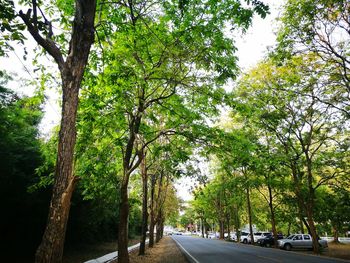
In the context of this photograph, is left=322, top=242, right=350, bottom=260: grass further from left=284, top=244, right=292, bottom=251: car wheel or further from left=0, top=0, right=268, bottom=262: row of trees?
left=0, top=0, right=268, bottom=262: row of trees

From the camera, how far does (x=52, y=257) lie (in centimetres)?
480

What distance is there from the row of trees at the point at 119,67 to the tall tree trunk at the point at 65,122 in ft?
0.05

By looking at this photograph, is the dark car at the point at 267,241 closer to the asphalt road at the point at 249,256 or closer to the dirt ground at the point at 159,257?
the asphalt road at the point at 249,256

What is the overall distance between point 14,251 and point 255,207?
40.5 meters

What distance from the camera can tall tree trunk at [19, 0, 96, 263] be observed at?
4.89 m

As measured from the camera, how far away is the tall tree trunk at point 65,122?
192 inches

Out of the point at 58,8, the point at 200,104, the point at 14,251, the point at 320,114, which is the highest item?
the point at 320,114

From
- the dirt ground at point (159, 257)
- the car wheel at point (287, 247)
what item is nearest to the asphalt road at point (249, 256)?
the dirt ground at point (159, 257)

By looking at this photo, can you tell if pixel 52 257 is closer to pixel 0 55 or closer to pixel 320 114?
pixel 0 55

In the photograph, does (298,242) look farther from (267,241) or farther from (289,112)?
(289,112)

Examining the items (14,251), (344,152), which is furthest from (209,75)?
(344,152)

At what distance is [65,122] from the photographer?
5508mm

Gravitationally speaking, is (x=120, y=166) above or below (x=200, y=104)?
below

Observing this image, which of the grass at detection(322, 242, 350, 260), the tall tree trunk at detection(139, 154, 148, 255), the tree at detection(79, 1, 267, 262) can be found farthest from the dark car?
the tree at detection(79, 1, 267, 262)
